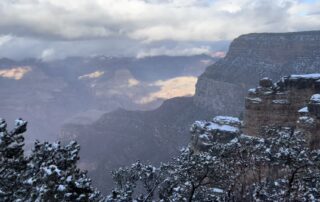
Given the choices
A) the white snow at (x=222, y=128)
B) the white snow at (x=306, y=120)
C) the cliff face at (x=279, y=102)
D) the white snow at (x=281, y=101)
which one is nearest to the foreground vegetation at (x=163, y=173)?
the white snow at (x=306, y=120)

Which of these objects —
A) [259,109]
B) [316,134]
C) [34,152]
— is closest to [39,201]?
[34,152]

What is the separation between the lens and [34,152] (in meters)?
29.8

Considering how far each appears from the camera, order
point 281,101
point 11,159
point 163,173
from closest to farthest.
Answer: point 11,159 < point 163,173 < point 281,101

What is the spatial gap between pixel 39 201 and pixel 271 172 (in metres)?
36.0

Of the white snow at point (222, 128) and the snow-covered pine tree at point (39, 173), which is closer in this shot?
the snow-covered pine tree at point (39, 173)

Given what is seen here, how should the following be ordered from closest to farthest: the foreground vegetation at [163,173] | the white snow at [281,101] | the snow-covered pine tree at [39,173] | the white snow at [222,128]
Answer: the snow-covered pine tree at [39,173] → the foreground vegetation at [163,173] → the white snow at [281,101] → the white snow at [222,128]

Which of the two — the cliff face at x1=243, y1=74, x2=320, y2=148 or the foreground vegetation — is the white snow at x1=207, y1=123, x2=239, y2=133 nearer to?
the cliff face at x1=243, y1=74, x2=320, y2=148

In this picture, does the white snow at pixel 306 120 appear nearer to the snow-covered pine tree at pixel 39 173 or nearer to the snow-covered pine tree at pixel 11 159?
the snow-covered pine tree at pixel 39 173

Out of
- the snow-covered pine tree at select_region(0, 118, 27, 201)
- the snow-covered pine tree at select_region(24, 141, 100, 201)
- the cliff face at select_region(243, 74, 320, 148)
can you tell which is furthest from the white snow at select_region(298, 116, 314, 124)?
the snow-covered pine tree at select_region(0, 118, 27, 201)

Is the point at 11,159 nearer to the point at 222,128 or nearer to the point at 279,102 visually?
the point at 279,102

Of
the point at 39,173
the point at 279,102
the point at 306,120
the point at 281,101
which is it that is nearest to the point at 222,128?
the point at 279,102

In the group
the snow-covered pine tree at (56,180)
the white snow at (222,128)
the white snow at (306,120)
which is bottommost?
the white snow at (222,128)

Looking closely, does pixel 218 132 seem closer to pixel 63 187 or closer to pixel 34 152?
pixel 34 152

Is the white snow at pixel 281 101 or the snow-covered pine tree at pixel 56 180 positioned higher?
the snow-covered pine tree at pixel 56 180
